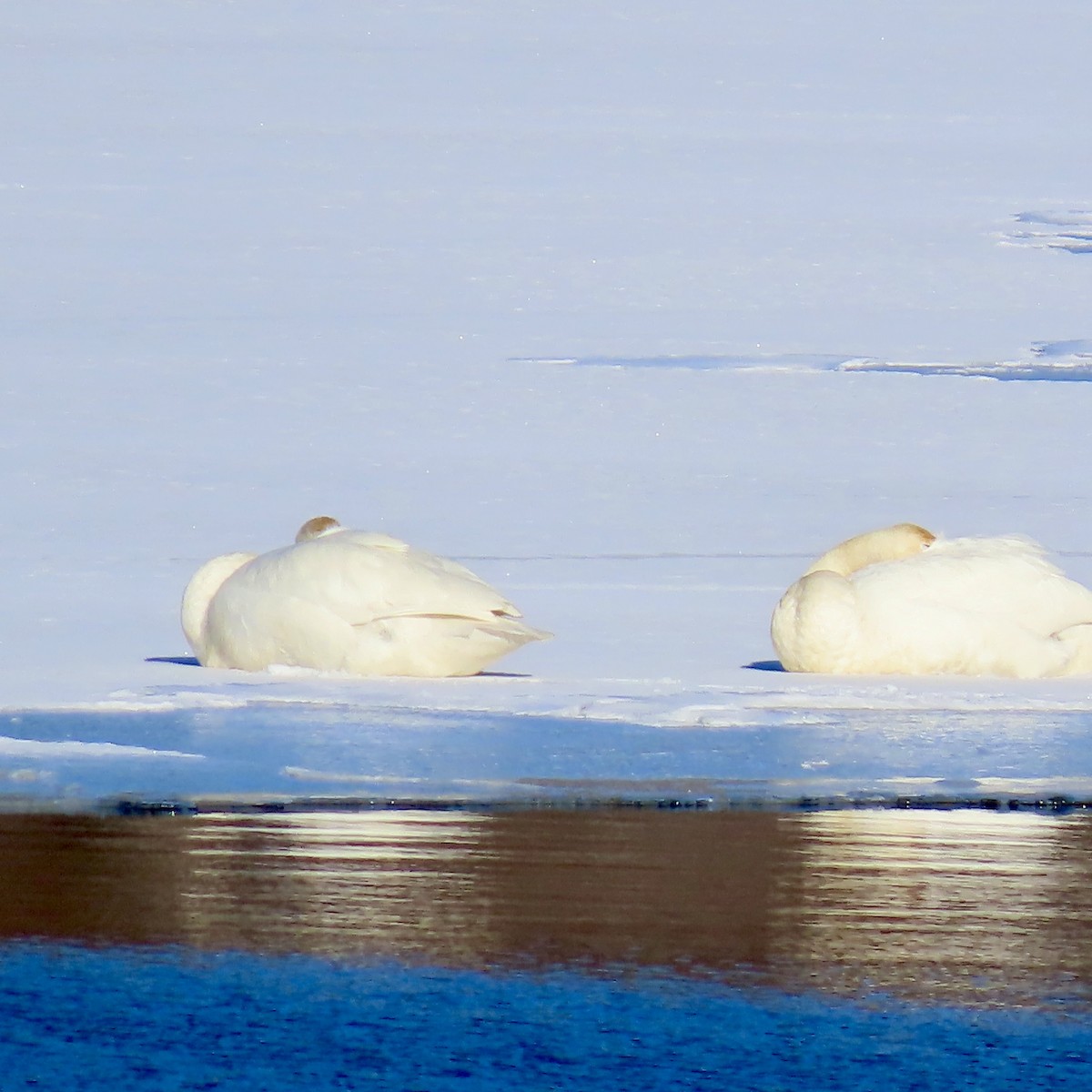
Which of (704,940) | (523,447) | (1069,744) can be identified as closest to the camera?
(704,940)

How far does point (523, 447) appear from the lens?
14.7 m

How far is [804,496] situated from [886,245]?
A: 31.3ft

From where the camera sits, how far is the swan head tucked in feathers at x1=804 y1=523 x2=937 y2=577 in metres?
9.08

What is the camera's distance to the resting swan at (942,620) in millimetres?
8352

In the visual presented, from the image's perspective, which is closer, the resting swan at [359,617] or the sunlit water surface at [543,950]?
the sunlit water surface at [543,950]

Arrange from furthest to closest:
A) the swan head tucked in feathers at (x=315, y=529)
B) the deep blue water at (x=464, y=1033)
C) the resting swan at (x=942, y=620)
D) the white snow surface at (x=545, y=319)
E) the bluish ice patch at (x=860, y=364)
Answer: the bluish ice patch at (x=860, y=364), the white snow surface at (x=545, y=319), the swan head tucked in feathers at (x=315, y=529), the resting swan at (x=942, y=620), the deep blue water at (x=464, y=1033)

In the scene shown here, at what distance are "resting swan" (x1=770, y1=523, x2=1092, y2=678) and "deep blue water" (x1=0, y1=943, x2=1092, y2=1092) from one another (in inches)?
165

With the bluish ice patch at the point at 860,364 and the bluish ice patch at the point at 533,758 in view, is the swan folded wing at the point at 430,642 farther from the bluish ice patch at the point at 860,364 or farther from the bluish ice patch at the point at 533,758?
the bluish ice patch at the point at 860,364

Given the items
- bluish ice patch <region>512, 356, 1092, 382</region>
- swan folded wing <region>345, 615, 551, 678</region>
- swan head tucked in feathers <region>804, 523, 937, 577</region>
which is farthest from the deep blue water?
bluish ice patch <region>512, 356, 1092, 382</region>

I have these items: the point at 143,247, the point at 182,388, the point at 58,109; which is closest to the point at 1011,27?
the point at 58,109

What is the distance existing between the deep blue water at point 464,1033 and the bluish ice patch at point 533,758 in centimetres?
173

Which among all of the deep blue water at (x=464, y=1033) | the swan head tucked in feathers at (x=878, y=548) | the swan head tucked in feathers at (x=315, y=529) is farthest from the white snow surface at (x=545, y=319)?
the deep blue water at (x=464, y=1033)

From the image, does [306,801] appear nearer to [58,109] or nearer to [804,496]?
[804,496]

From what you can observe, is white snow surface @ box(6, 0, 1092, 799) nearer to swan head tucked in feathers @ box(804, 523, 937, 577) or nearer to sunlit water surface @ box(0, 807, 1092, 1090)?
swan head tucked in feathers @ box(804, 523, 937, 577)
